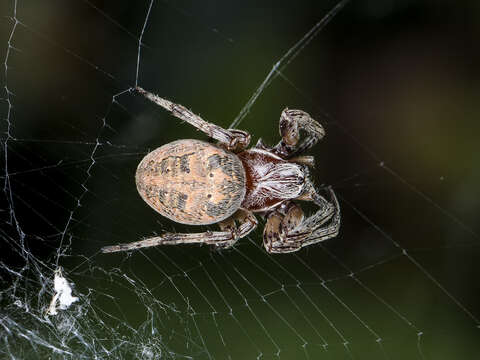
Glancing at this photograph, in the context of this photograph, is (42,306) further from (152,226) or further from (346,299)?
(346,299)

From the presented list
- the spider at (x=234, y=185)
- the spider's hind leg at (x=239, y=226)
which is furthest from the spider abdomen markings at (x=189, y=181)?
the spider's hind leg at (x=239, y=226)

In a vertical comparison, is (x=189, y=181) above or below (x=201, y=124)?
below

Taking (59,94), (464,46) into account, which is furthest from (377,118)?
(59,94)

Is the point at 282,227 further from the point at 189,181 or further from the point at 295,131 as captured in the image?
the point at 189,181

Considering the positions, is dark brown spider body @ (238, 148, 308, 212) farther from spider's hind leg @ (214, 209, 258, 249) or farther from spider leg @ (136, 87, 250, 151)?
spider leg @ (136, 87, 250, 151)

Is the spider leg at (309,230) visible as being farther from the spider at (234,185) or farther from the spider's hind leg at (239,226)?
the spider's hind leg at (239,226)

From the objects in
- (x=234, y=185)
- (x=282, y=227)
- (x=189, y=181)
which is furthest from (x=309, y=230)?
(x=189, y=181)

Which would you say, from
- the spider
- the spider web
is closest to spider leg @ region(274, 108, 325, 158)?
the spider
